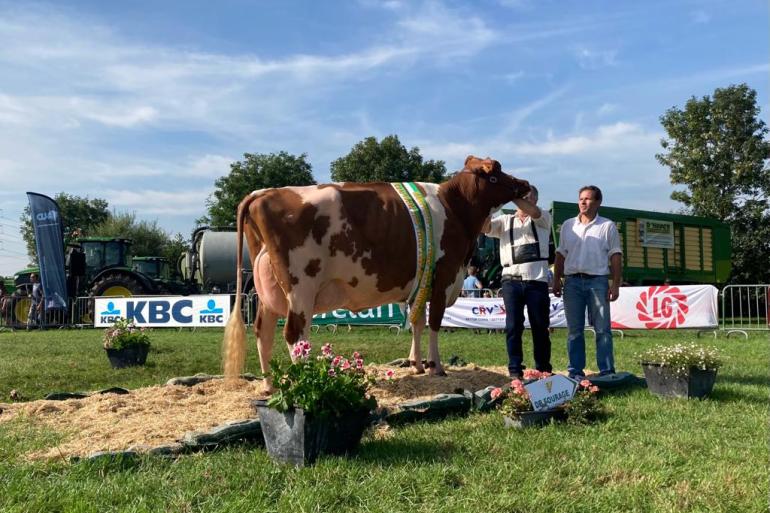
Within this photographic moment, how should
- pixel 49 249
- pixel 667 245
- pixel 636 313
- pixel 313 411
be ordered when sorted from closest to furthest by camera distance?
pixel 313 411
pixel 636 313
pixel 49 249
pixel 667 245

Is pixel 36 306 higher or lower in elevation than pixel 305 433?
higher

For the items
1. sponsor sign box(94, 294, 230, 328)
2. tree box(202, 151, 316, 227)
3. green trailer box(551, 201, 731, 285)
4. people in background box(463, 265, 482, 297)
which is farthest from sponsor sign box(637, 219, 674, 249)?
tree box(202, 151, 316, 227)

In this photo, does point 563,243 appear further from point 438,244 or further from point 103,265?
point 103,265

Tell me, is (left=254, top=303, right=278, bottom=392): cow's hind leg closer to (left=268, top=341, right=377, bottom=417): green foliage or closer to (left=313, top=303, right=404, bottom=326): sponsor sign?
(left=268, top=341, right=377, bottom=417): green foliage

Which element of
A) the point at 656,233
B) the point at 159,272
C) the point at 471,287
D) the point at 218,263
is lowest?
the point at 471,287

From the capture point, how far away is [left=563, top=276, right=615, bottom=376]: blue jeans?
629 cm

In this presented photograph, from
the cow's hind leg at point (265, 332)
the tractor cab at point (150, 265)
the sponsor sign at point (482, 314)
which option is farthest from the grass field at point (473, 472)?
the tractor cab at point (150, 265)

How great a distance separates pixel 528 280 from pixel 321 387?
3.25 metres

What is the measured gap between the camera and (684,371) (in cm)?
536

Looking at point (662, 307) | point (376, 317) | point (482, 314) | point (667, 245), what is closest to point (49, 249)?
point (376, 317)

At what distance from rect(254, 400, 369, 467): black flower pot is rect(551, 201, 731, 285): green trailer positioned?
1636 cm

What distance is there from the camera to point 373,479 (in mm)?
3400

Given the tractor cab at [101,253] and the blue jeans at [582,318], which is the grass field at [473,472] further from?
the tractor cab at [101,253]

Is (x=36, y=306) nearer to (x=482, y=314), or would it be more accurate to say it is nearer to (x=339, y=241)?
(x=482, y=314)
